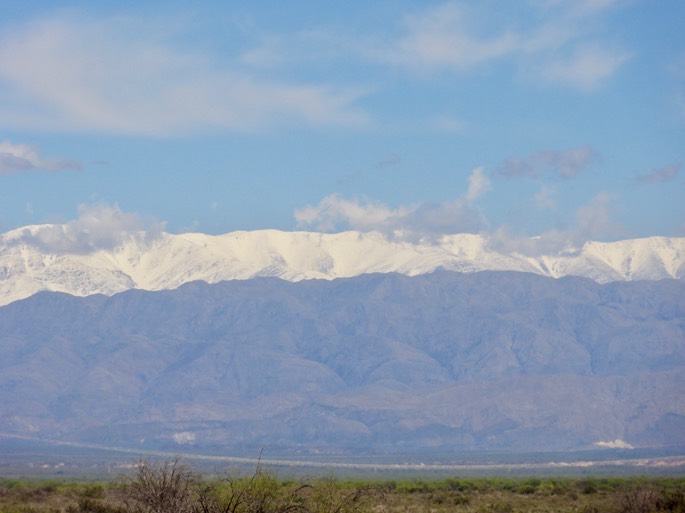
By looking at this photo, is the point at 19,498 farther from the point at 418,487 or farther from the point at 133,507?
the point at 418,487

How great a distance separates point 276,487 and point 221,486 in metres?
2.57

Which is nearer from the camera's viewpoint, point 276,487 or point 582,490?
point 276,487

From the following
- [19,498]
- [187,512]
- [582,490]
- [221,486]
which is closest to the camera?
[187,512]

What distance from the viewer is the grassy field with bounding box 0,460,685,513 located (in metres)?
46.2

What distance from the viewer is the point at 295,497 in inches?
2249

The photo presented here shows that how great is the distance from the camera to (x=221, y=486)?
55.3 meters

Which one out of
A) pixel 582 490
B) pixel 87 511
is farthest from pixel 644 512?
pixel 582 490

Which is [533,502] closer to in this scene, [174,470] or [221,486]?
[221,486]

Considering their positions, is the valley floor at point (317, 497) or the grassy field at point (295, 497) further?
the valley floor at point (317, 497)

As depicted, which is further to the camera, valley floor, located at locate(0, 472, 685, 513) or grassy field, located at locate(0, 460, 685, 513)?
valley floor, located at locate(0, 472, 685, 513)

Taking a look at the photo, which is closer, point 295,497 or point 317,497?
point 317,497

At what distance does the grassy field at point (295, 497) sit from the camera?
4619 centimetres

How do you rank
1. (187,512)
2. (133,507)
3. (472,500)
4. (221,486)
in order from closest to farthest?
(187,512), (133,507), (221,486), (472,500)

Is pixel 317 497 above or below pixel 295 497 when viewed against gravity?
below
